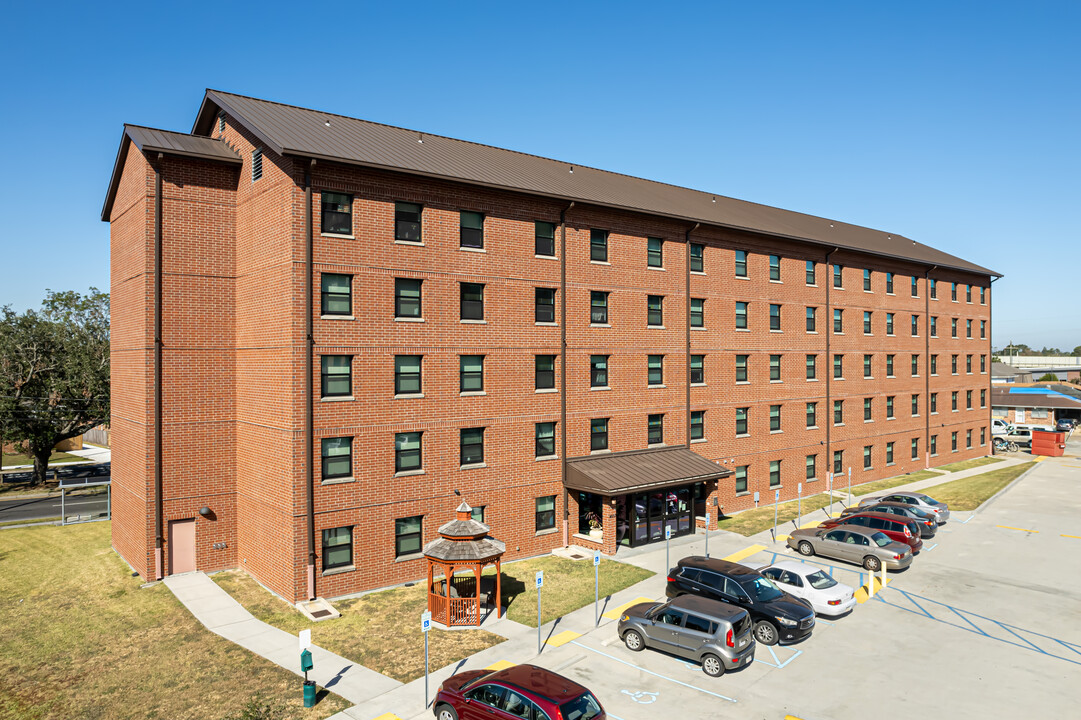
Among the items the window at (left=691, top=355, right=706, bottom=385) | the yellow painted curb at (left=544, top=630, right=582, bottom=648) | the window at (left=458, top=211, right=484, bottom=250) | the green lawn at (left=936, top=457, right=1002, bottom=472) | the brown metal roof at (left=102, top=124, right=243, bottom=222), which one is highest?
the brown metal roof at (left=102, top=124, right=243, bottom=222)

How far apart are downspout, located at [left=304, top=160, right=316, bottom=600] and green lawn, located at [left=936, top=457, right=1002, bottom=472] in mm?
47781

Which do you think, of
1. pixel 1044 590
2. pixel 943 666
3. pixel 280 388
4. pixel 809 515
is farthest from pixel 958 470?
pixel 280 388

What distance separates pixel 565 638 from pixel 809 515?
68.1 feet

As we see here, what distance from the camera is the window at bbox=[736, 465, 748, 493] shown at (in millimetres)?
36625

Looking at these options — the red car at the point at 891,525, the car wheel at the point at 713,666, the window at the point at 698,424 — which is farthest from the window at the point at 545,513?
the car wheel at the point at 713,666

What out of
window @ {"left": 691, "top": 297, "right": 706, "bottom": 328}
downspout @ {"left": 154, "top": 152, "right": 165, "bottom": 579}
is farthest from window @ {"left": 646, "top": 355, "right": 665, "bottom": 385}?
downspout @ {"left": 154, "top": 152, "right": 165, "bottom": 579}

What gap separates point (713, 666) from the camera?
1720cm

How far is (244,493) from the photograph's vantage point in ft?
85.1

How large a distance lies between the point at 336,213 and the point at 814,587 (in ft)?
66.5

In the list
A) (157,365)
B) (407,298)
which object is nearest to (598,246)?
(407,298)

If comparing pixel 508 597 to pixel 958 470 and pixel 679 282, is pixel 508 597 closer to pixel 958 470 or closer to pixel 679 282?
pixel 679 282

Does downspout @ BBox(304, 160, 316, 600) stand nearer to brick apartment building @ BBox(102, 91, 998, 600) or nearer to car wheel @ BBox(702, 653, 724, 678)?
brick apartment building @ BBox(102, 91, 998, 600)

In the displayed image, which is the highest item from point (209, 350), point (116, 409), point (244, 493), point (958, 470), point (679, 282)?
point (679, 282)

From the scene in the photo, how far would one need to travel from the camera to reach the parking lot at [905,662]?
15656 mm
